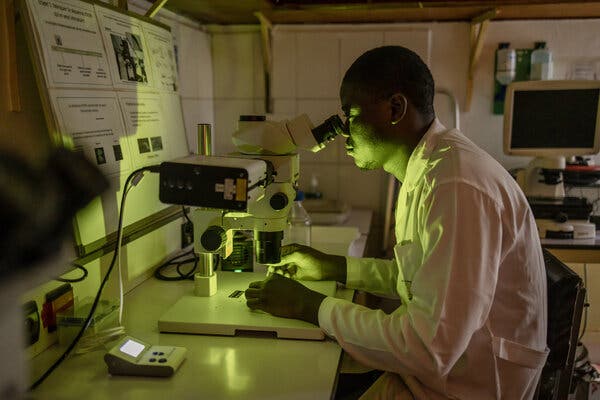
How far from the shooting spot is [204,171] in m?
1.07

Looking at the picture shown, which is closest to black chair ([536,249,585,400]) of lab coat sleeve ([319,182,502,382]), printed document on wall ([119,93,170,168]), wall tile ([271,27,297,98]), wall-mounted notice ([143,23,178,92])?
lab coat sleeve ([319,182,502,382])

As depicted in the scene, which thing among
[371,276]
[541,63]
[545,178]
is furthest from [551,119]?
[371,276]

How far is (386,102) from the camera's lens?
1307mm

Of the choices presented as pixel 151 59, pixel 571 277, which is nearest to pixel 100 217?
pixel 151 59

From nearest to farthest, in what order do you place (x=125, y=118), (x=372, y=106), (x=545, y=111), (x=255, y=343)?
(x=255, y=343), (x=372, y=106), (x=125, y=118), (x=545, y=111)

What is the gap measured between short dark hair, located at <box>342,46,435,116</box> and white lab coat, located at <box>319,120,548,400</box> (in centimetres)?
14

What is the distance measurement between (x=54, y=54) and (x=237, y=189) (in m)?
0.56

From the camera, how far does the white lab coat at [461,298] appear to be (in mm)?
1055

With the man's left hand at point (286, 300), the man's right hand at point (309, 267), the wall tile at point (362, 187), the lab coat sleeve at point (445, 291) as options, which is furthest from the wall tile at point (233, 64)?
the lab coat sleeve at point (445, 291)

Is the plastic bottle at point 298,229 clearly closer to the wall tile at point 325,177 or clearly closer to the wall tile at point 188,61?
the wall tile at point 188,61

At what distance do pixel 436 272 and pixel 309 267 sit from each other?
0.52 m

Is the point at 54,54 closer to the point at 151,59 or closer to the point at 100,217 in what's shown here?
the point at 100,217

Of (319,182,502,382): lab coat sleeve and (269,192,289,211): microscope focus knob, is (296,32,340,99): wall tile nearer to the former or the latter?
(269,192,289,211): microscope focus knob

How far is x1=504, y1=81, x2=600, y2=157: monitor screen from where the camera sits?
8.07ft
